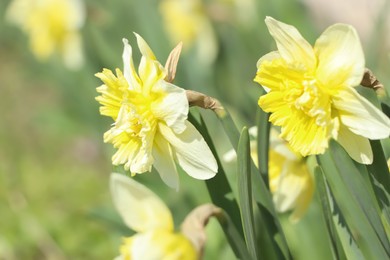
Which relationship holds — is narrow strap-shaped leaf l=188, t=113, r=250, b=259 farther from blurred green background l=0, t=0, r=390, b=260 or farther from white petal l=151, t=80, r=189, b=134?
blurred green background l=0, t=0, r=390, b=260

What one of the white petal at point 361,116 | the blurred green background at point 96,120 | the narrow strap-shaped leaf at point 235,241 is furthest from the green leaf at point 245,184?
the blurred green background at point 96,120

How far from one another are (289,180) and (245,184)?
33 cm

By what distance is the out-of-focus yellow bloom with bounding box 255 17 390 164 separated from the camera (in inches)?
36.0

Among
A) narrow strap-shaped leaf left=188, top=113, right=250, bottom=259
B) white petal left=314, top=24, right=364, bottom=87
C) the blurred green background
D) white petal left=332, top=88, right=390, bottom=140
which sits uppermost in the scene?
white petal left=314, top=24, right=364, bottom=87

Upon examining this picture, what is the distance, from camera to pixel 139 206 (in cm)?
92

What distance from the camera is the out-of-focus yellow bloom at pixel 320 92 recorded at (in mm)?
914

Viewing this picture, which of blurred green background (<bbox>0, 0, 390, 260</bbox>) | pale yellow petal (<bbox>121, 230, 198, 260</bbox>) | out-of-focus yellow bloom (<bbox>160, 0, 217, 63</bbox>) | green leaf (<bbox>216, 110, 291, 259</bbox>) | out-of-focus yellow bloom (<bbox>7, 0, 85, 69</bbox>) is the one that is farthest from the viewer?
out-of-focus yellow bloom (<bbox>160, 0, 217, 63</bbox>)

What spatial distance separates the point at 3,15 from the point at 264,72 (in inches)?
135

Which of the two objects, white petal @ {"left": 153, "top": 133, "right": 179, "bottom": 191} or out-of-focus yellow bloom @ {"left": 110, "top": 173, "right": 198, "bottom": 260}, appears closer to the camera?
out-of-focus yellow bloom @ {"left": 110, "top": 173, "right": 198, "bottom": 260}

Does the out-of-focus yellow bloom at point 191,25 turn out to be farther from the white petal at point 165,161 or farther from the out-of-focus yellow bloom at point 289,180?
the white petal at point 165,161

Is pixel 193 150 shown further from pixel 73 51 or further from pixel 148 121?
pixel 73 51

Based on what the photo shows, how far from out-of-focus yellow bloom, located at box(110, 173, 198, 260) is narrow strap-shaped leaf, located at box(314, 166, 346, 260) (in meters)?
0.22

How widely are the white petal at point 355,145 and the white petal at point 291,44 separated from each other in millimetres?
99

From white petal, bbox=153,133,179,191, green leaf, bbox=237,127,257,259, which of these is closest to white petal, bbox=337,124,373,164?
Result: green leaf, bbox=237,127,257,259
